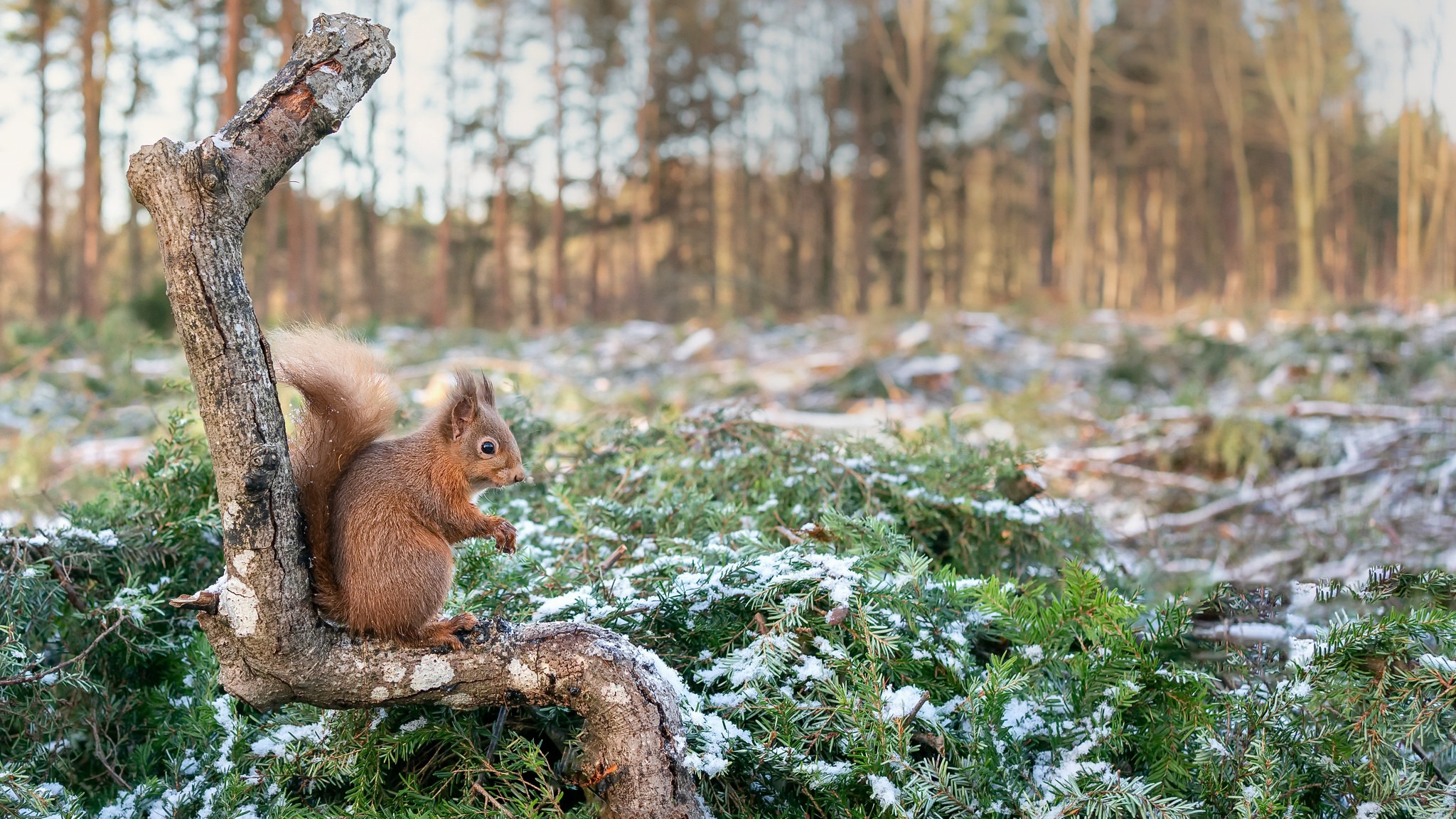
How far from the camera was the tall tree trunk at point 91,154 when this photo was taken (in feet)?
45.9

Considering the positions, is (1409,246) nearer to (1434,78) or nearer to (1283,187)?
(1434,78)

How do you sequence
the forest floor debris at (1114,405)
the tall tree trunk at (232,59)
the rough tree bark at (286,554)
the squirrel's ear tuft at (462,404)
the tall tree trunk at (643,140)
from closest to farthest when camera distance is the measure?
the rough tree bark at (286,554), the squirrel's ear tuft at (462,404), the forest floor debris at (1114,405), the tall tree trunk at (232,59), the tall tree trunk at (643,140)

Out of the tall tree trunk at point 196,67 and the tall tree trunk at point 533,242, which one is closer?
the tall tree trunk at point 196,67

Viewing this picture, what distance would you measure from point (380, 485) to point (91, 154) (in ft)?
51.9

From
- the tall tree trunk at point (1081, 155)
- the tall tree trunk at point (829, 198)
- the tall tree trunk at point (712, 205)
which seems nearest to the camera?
the tall tree trunk at point (1081, 155)

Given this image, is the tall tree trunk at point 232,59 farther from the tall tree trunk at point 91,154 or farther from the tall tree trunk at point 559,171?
the tall tree trunk at point 559,171

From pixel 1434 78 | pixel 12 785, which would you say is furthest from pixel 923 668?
pixel 1434 78

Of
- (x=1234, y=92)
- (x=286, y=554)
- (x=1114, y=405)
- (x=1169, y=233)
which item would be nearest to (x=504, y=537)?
(x=286, y=554)

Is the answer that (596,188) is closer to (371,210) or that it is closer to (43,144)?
(371,210)

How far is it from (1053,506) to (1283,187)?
3359cm

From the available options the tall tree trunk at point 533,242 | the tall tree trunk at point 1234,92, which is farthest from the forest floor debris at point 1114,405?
the tall tree trunk at point 533,242

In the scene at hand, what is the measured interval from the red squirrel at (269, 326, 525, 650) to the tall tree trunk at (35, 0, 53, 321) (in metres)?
17.8

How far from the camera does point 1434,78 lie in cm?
1323

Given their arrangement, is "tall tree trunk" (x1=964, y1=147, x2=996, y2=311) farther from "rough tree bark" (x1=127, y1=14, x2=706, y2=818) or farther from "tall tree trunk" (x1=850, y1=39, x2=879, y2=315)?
"rough tree bark" (x1=127, y1=14, x2=706, y2=818)
